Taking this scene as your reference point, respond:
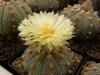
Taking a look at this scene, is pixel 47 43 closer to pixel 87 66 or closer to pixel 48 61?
pixel 48 61

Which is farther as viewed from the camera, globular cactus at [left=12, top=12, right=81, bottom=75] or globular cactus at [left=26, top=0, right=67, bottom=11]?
globular cactus at [left=26, top=0, right=67, bottom=11]

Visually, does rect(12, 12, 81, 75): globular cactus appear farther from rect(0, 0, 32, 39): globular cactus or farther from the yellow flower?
rect(0, 0, 32, 39): globular cactus

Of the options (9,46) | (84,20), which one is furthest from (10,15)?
(84,20)

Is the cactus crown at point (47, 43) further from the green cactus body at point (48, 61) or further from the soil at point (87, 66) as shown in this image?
the soil at point (87, 66)

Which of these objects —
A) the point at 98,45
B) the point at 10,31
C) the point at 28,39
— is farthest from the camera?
the point at 98,45

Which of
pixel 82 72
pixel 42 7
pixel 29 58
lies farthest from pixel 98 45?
pixel 29 58

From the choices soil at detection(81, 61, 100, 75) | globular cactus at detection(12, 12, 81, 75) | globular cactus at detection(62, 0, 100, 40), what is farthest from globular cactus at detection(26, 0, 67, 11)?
globular cactus at detection(12, 12, 81, 75)

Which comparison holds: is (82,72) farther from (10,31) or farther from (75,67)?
(10,31)
